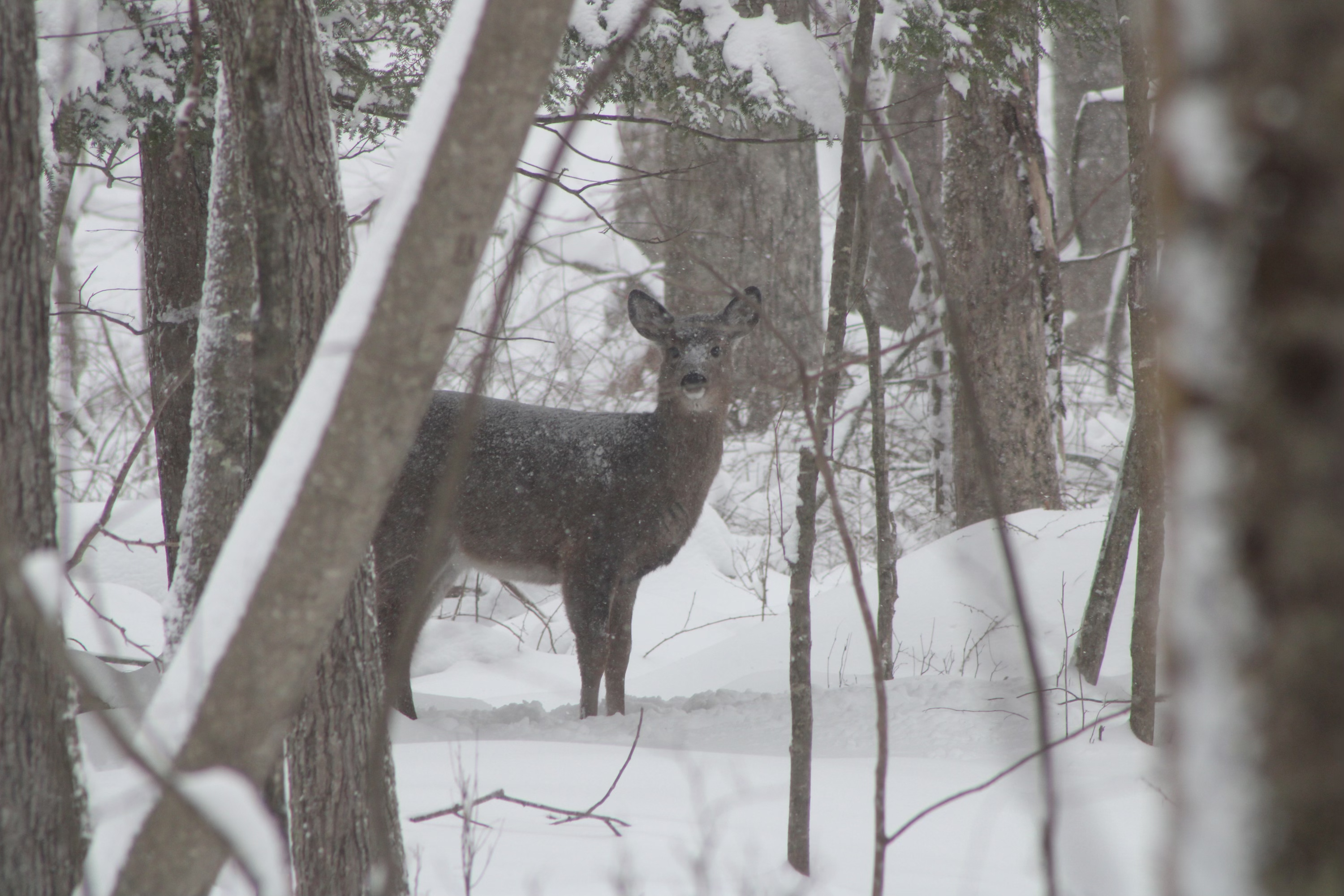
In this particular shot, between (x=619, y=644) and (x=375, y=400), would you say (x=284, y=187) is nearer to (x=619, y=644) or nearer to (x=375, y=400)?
(x=375, y=400)

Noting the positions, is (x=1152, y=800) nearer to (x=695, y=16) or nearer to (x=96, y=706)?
(x=96, y=706)

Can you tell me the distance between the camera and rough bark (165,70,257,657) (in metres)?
3.35

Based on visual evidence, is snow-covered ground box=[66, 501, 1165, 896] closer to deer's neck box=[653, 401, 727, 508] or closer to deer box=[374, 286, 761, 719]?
deer box=[374, 286, 761, 719]

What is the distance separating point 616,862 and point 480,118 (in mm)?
2132

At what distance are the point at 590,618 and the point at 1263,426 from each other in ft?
18.3

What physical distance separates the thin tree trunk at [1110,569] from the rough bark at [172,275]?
3.97 metres

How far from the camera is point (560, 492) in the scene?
609 centimetres

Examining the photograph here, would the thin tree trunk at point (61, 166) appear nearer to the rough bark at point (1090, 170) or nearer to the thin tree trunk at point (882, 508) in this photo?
the thin tree trunk at point (882, 508)

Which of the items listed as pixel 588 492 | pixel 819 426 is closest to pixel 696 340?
pixel 588 492

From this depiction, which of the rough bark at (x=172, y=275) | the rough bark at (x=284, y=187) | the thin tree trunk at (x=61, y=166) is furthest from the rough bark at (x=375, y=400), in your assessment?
the rough bark at (x=172, y=275)

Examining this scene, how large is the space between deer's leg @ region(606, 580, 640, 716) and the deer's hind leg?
5cm

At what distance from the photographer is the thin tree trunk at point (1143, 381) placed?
4.07 m

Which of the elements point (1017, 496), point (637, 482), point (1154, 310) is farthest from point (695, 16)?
point (1017, 496)

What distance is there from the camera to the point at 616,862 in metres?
2.79
